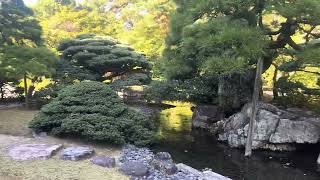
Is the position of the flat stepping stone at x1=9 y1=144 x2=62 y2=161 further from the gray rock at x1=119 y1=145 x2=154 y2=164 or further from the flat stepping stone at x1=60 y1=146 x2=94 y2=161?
the gray rock at x1=119 y1=145 x2=154 y2=164

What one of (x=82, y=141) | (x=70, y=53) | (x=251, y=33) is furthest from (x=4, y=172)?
(x=70, y=53)

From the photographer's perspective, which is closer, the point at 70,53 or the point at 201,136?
the point at 201,136

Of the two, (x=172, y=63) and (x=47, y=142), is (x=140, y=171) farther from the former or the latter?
(x=172, y=63)

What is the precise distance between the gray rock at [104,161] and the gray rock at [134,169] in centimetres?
28

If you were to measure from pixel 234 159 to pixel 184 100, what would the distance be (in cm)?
546

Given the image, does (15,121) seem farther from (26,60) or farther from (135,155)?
(135,155)

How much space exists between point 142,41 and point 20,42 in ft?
36.6

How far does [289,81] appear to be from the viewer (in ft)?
Result: 43.4

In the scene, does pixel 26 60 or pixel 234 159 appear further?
pixel 26 60

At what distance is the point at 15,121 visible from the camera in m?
12.4

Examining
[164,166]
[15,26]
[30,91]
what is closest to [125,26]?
[30,91]

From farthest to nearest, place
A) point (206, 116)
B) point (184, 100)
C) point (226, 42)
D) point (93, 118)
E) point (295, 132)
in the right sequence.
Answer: point (184, 100)
point (206, 116)
point (295, 132)
point (93, 118)
point (226, 42)

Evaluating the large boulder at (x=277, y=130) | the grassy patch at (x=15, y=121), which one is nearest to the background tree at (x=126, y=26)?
the grassy patch at (x=15, y=121)

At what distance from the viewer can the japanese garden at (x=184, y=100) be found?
351 inches
